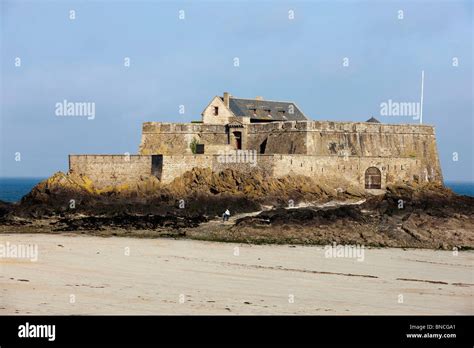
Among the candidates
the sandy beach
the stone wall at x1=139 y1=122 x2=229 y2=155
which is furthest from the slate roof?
the sandy beach

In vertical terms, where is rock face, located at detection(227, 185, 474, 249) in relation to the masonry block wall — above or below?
below

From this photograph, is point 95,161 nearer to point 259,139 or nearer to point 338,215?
point 259,139

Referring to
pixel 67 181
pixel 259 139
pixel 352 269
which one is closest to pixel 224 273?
pixel 352 269

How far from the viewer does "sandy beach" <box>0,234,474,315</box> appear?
1584 centimetres

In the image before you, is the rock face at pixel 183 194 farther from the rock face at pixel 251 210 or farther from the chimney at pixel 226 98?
the chimney at pixel 226 98

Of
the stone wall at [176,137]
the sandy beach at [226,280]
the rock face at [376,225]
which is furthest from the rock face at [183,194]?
the sandy beach at [226,280]

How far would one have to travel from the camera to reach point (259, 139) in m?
43.0

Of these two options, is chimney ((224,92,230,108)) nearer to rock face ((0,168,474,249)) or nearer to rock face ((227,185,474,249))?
rock face ((0,168,474,249))

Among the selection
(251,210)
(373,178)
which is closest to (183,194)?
(251,210)

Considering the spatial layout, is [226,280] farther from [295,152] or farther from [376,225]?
[295,152]

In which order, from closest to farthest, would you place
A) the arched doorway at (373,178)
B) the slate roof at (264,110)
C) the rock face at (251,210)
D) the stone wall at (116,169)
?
the rock face at (251,210) → the stone wall at (116,169) → the arched doorway at (373,178) → the slate roof at (264,110)

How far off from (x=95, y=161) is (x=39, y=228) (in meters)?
10.5

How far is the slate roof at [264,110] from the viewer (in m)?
45.7
